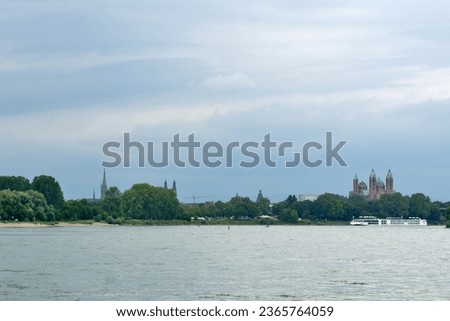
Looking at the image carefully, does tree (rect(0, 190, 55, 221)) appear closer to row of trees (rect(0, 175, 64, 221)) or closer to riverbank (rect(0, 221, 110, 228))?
row of trees (rect(0, 175, 64, 221))

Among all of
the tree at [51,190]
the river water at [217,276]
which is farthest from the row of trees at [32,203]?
the river water at [217,276]

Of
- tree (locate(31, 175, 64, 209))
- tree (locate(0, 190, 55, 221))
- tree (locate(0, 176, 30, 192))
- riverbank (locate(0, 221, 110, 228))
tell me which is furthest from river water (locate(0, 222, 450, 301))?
tree (locate(0, 176, 30, 192))

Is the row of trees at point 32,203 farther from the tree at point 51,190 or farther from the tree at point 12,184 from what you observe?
the tree at point 12,184

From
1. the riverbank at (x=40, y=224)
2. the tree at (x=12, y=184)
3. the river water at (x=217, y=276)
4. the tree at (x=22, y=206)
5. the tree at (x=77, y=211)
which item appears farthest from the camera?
the tree at (x=12, y=184)

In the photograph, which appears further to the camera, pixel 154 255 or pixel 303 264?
pixel 154 255

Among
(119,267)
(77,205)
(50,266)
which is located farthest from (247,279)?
(77,205)

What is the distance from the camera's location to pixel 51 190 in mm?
194250

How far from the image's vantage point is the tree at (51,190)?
19338 cm

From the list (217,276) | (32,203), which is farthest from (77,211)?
(217,276)

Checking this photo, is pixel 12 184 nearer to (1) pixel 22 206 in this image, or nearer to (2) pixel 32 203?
(2) pixel 32 203

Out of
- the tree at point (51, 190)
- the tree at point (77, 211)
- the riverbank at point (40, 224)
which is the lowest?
the riverbank at point (40, 224)
